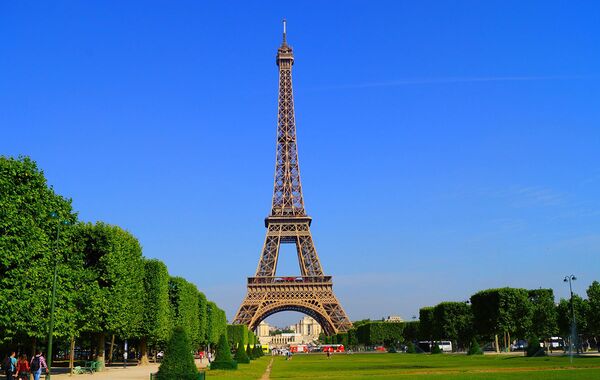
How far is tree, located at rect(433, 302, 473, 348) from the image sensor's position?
9025cm

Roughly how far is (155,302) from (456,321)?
50282 millimetres

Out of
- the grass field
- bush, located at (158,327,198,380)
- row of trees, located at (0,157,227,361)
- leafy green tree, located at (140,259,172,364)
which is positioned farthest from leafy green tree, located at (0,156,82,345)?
leafy green tree, located at (140,259,172,364)

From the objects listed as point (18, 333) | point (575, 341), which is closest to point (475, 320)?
point (575, 341)

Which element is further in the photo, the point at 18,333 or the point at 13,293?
the point at 18,333

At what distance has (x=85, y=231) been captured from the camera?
44.8 meters

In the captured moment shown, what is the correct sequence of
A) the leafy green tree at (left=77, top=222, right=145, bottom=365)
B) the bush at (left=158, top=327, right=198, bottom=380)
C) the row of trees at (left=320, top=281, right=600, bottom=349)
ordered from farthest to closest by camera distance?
1. the row of trees at (left=320, top=281, right=600, bottom=349)
2. the leafy green tree at (left=77, top=222, right=145, bottom=365)
3. the bush at (left=158, top=327, right=198, bottom=380)

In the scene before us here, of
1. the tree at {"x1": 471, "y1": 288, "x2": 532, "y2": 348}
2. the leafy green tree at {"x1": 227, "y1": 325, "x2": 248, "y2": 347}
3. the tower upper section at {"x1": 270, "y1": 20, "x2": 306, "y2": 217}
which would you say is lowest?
the leafy green tree at {"x1": 227, "y1": 325, "x2": 248, "y2": 347}

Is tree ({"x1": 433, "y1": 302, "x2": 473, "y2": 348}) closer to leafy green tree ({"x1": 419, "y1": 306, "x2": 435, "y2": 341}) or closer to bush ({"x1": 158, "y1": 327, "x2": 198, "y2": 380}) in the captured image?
leafy green tree ({"x1": 419, "y1": 306, "x2": 435, "y2": 341})

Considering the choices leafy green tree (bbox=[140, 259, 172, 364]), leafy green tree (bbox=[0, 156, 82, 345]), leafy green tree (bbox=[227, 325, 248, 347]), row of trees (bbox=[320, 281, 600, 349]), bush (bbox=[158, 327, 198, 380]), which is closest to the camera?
bush (bbox=[158, 327, 198, 380])

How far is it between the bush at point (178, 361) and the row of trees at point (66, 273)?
7.63 metres

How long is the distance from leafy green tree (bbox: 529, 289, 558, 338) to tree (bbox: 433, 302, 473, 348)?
12.0m

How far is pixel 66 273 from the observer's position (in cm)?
3781

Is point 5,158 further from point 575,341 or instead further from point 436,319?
point 436,319

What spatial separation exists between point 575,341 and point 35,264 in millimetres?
62818
